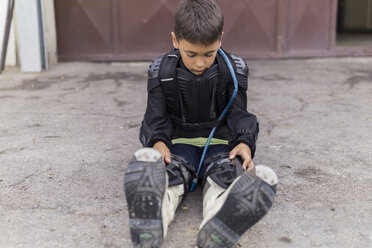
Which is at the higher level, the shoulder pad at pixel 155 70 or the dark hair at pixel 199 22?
Answer: the dark hair at pixel 199 22

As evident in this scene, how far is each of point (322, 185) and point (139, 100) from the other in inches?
73.0

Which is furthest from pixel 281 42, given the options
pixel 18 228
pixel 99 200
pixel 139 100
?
pixel 18 228

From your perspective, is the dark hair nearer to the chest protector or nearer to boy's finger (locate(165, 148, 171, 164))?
the chest protector

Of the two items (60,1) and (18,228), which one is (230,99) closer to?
(18,228)

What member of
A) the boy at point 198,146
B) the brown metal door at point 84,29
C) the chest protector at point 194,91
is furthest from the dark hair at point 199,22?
the brown metal door at point 84,29

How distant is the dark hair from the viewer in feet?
5.65

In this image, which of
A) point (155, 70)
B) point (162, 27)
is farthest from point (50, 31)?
point (155, 70)

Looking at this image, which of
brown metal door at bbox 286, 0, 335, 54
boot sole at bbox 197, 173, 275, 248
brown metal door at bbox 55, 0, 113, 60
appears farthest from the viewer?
brown metal door at bbox 286, 0, 335, 54

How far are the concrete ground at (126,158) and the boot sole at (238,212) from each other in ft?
0.58

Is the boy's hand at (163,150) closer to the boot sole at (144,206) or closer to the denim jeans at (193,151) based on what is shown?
the denim jeans at (193,151)

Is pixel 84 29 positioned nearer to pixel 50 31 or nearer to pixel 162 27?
pixel 50 31

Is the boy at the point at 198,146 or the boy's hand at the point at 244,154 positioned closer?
the boy at the point at 198,146

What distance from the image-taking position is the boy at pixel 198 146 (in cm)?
140

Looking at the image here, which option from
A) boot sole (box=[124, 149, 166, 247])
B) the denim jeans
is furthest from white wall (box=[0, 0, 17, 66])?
boot sole (box=[124, 149, 166, 247])
